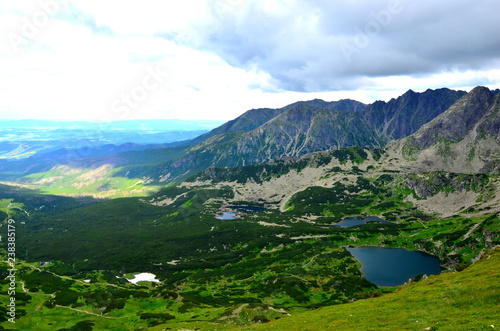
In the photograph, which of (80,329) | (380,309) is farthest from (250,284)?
(380,309)

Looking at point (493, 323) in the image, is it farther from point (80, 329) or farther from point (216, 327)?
point (80, 329)

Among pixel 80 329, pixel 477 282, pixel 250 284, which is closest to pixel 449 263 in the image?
pixel 250 284

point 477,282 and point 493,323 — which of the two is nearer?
point 493,323

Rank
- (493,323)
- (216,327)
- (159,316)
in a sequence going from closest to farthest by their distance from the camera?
(493,323) → (216,327) → (159,316)

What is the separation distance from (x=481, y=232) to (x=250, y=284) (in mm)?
155091

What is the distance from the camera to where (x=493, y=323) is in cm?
3903

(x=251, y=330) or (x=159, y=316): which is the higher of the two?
(x=251, y=330)

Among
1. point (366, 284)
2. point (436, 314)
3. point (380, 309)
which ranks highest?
point (436, 314)

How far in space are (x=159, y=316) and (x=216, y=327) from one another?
3577cm

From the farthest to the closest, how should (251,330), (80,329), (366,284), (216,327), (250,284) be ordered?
(250,284) → (366,284) → (80,329) → (216,327) → (251,330)

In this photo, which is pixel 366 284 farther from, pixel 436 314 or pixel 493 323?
pixel 493 323

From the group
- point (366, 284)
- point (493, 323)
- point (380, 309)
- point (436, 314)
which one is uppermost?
point (493, 323)

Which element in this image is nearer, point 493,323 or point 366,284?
point 493,323

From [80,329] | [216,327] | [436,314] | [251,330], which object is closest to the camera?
[436,314]
